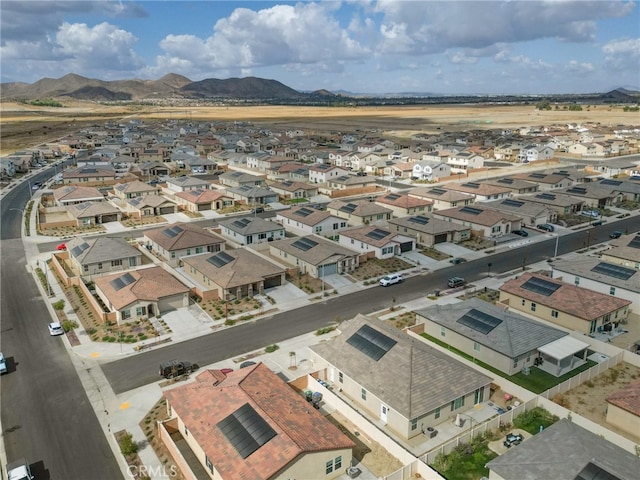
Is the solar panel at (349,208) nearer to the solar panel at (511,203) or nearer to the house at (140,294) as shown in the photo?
the solar panel at (511,203)

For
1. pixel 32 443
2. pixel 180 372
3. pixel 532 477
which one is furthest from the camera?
pixel 180 372

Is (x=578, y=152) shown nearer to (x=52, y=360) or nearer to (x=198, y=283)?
(x=198, y=283)

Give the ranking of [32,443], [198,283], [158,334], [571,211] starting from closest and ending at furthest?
[32,443] → [158,334] → [198,283] → [571,211]

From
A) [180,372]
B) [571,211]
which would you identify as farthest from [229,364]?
[571,211]

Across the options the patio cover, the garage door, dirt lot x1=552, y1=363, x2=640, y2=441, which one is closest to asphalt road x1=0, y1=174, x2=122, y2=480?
dirt lot x1=552, y1=363, x2=640, y2=441

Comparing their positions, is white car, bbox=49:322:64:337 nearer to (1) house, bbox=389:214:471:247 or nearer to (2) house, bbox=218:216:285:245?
(2) house, bbox=218:216:285:245

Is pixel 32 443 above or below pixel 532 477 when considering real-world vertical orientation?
below

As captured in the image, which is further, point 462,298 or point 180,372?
point 462,298
